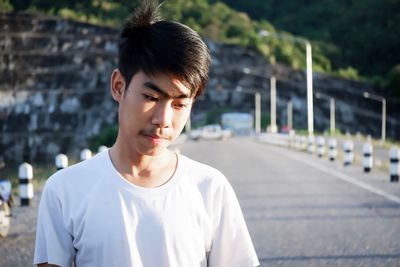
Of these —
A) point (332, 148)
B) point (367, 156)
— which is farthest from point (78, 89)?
point (367, 156)

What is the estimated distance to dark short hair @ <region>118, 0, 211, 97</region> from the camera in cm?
346

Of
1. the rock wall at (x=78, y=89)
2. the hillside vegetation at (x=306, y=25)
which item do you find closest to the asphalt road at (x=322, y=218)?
the rock wall at (x=78, y=89)

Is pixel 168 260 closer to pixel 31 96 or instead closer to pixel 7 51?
pixel 31 96

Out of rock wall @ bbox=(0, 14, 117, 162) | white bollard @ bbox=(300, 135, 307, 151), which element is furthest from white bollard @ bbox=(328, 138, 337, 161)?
rock wall @ bbox=(0, 14, 117, 162)

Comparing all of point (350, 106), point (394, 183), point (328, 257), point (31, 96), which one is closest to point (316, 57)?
point (350, 106)

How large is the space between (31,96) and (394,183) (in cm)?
13678

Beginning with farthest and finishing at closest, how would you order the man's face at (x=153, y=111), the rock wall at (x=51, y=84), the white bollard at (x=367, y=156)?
the rock wall at (x=51, y=84) < the white bollard at (x=367, y=156) < the man's face at (x=153, y=111)

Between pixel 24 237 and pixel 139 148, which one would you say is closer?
pixel 139 148

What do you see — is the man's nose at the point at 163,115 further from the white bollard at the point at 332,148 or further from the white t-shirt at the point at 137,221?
the white bollard at the point at 332,148

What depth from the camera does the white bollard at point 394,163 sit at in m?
19.4

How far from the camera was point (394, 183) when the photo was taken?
1980cm

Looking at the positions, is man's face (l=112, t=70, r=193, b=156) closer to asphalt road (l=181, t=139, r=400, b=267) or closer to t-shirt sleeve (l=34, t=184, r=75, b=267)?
t-shirt sleeve (l=34, t=184, r=75, b=267)

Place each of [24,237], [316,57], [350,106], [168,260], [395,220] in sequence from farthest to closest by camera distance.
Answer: [316,57], [350,106], [395,220], [24,237], [168,260]

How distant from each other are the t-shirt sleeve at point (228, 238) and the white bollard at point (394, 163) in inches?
640
